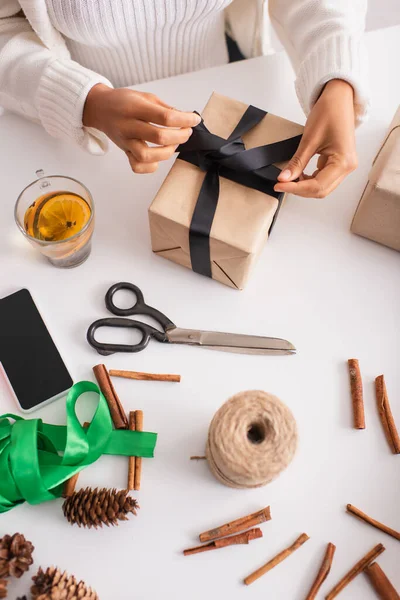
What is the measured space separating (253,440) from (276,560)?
6.3 inches

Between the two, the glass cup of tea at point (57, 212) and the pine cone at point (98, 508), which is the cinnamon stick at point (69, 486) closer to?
the pine cone at point (98, 508)

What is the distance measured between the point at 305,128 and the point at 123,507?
1.70 feet

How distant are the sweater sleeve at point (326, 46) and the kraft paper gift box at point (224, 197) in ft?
0.29

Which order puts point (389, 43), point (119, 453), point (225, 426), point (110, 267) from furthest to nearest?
point (389, 43)
point (110, 267)
point (119, 453)
point (225, 426)

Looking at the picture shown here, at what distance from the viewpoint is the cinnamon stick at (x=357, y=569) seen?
53cm

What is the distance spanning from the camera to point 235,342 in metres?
0.62

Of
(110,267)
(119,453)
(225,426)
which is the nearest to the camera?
(225,426)

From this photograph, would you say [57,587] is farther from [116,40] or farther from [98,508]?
[116,40]

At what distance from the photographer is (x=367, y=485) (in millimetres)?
570

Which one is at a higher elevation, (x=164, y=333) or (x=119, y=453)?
(x=164, y=333)

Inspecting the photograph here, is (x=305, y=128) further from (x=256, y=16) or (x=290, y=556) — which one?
(x=290, y=556)

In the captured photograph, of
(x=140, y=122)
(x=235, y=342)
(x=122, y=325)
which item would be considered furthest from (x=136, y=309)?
(x=140, y=122)

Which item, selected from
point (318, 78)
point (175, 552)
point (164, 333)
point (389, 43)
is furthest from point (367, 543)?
point (389, 43)

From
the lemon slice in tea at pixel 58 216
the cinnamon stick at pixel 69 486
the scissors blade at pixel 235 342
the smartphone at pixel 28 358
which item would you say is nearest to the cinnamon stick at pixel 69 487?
the cinnamon stick at pixel 69 486
